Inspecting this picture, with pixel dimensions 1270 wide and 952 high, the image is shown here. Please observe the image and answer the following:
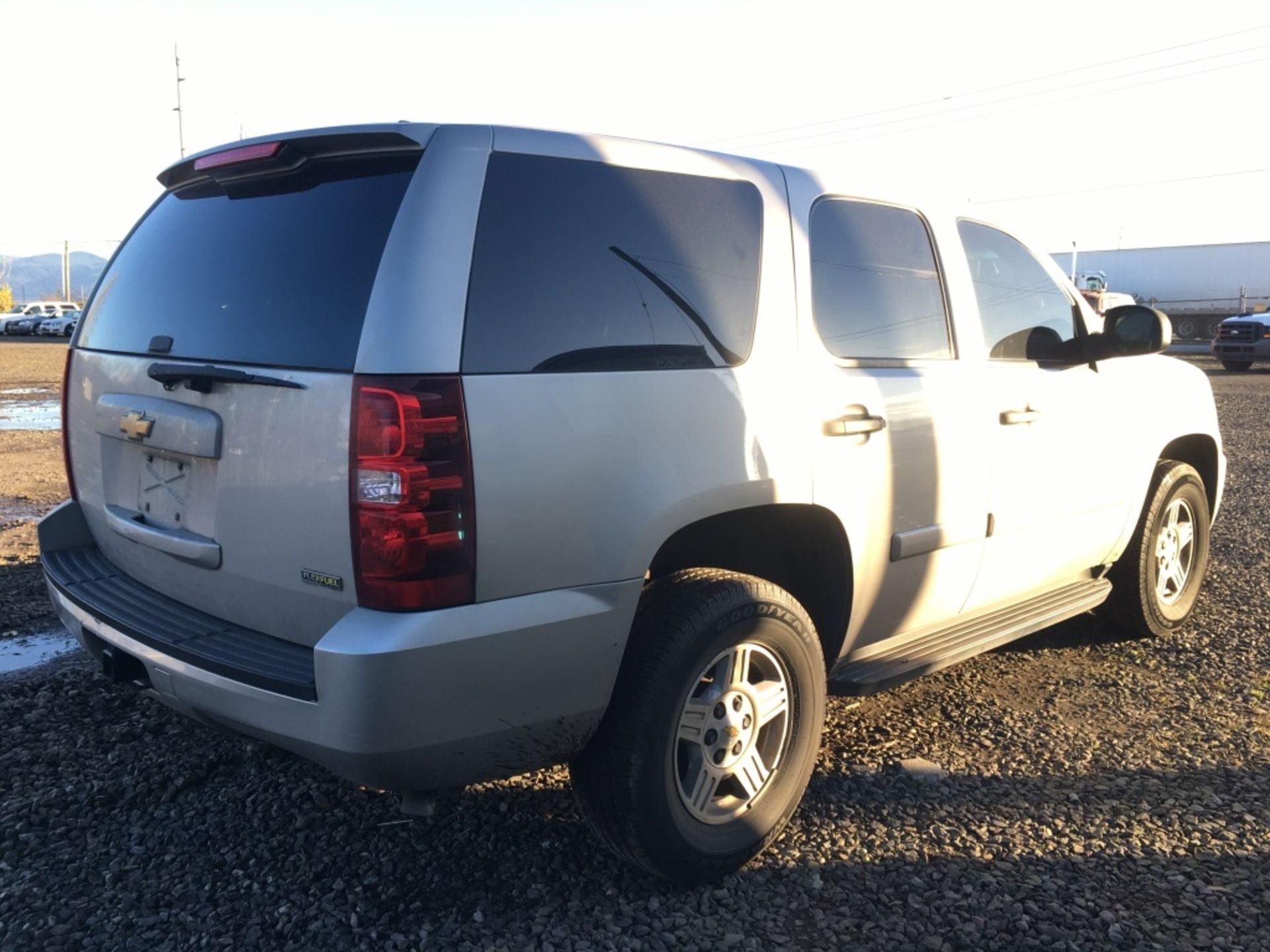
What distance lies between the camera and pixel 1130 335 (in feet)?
14.2

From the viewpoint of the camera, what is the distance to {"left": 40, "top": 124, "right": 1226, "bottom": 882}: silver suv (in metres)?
2.48

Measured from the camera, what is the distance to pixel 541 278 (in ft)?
8.86

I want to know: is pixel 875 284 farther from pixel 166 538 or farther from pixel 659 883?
pixel 166 538

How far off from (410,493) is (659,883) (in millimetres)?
1368

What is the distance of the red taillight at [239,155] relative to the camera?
113 inches

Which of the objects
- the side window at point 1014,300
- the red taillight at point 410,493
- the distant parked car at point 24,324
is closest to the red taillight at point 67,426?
the red taillight at point 410,493

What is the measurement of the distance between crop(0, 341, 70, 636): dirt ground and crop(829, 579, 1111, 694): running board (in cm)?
368

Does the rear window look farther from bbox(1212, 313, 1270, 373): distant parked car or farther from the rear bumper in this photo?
bbox(1212, 313, 1270, 373): distant parked car

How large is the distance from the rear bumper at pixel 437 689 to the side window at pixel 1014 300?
2095 millimetres

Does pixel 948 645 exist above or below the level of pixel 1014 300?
below

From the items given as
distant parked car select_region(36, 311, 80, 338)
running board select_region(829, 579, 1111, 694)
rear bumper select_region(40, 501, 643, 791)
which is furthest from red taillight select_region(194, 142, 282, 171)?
distant parked car select_region(36, 311, 80, 338)

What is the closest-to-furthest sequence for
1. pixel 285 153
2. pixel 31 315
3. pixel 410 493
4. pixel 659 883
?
pixel 410 493
pixel 285 153
pixel 659 883
pixel 31 315

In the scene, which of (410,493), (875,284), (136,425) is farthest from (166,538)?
(875,284)

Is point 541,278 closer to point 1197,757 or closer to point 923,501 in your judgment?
point 923,501
